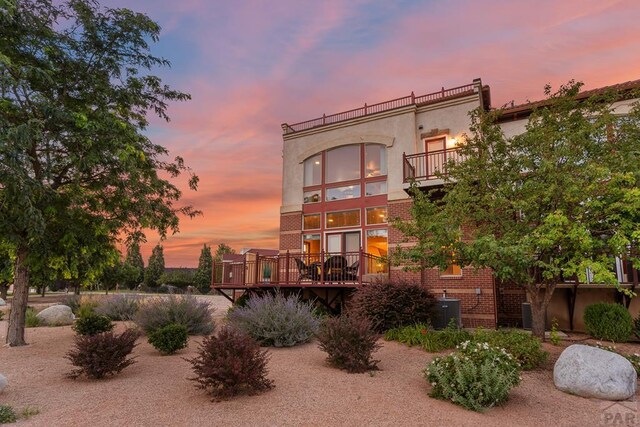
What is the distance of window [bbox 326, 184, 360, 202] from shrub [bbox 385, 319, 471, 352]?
7383mm

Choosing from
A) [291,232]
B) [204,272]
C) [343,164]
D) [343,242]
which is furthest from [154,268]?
[343,164]

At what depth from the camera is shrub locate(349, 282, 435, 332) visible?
9.49 metres

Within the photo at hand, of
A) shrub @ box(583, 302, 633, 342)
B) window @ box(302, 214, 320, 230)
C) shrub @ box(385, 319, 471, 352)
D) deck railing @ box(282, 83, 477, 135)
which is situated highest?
deck railing @ box(282, 83, 477, 135)

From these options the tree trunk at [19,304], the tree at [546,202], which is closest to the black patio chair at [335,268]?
the tree at [546,202]

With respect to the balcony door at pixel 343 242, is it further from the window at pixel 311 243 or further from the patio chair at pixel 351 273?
the patio chair at pixel 351 273

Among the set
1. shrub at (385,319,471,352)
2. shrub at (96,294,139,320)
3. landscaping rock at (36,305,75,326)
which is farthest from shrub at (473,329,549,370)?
landscaping rock at (36,305,75,326)

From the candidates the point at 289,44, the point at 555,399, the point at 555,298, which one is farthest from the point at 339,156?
the point at 555,399

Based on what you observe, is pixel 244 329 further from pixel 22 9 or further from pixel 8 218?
pixel 22 9

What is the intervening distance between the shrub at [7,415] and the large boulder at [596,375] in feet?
23.9

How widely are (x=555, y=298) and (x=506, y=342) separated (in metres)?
5.55

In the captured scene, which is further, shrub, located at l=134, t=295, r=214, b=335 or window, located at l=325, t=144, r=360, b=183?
window, located at l=325, t=144, r=360, b=183

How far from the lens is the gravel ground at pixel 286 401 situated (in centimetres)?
444

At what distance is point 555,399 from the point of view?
531cm

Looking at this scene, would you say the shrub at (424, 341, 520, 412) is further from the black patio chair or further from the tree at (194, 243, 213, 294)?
the tree at (194, 243, 213, 294)
